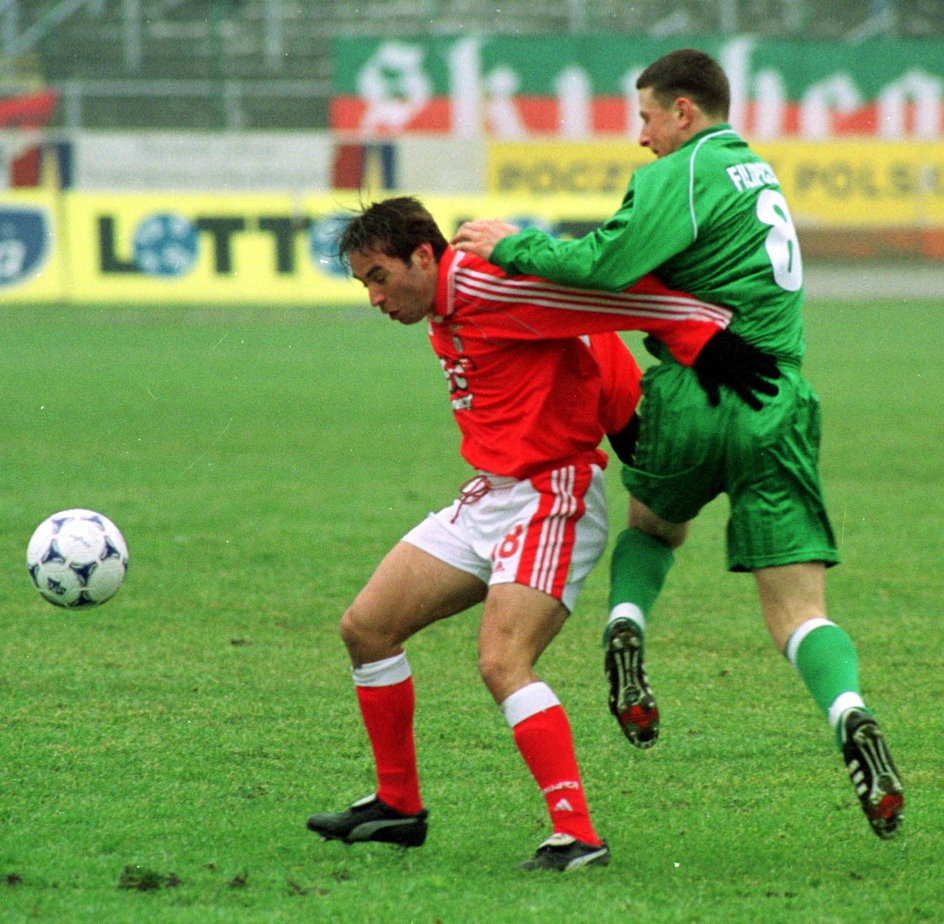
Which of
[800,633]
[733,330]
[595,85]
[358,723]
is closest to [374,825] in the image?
[358,723]

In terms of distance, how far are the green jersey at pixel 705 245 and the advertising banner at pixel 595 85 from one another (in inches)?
946

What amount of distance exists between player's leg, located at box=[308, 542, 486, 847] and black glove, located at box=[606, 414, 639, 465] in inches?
20.3

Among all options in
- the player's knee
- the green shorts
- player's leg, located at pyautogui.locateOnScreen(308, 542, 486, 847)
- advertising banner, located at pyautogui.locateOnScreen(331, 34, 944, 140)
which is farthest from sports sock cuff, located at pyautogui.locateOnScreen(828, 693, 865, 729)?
advertising banner, located at pyautogui.locateOnScreen(331, 34, 944, 140)

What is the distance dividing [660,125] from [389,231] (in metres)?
0.74

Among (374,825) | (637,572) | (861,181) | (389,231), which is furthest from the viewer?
(861,181)

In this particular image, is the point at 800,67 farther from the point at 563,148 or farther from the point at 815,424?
the point at 815,424

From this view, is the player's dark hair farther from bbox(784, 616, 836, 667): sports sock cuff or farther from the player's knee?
bbox(784, 616, 836, 667): sports sock cuff

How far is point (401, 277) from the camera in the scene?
157 inches

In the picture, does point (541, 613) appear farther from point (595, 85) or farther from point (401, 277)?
point (595, 85)

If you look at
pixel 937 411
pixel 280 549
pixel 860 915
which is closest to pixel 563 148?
pixel 937 411

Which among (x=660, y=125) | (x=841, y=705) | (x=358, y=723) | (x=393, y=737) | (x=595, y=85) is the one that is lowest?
(x=358, y=723)

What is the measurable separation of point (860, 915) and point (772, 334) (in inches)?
53.9

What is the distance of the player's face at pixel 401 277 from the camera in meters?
3.97

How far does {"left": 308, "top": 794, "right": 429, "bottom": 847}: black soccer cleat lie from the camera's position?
4059mm
